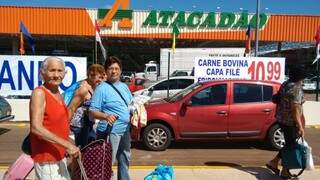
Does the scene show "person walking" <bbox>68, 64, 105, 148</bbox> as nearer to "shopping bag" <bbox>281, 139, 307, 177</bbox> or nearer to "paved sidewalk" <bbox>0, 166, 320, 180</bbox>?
"paved sidewalk" <bbox>0, 166, 320, 180</bbox>

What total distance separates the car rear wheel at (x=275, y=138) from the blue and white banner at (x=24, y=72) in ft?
20.2

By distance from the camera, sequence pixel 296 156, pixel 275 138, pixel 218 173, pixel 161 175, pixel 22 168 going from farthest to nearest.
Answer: pixel 275 138, pixel 218 173, pixel 296 156, pixel 161 175, pixel 22 168

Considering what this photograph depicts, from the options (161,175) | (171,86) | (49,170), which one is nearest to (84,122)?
(161,175)

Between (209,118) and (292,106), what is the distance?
11.4 feet

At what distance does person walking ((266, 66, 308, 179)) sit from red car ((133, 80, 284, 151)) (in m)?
3.10

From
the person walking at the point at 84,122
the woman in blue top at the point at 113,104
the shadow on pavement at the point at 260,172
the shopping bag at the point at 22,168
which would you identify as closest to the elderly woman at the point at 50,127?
the shopping bag at the point at 22,168

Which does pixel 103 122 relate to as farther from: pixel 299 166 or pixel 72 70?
pixel 72 70

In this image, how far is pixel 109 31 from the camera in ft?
132

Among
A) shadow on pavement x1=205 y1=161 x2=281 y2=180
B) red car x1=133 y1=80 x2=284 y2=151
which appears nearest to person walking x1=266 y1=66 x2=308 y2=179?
shadow on pavement x1=205 y1=161 x2=281 y2=180

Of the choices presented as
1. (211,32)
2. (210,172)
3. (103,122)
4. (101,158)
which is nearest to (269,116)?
(210,172)

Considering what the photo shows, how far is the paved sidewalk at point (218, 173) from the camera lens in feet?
24.1

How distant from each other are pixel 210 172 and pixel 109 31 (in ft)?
110

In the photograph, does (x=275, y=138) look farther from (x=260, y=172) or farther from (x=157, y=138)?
(x=260, y=172)

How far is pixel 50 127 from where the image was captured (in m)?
3.87
